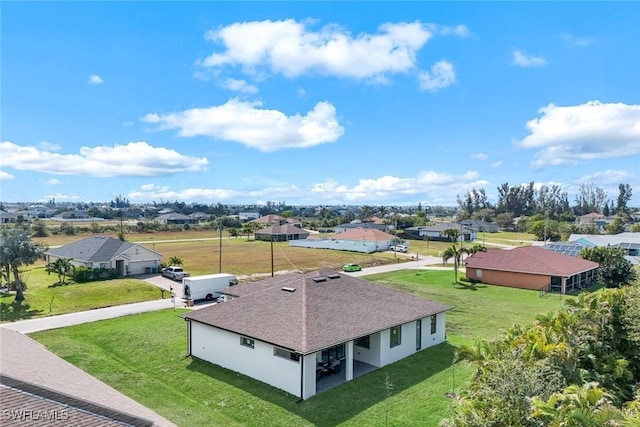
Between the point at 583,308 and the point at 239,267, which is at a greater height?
the point at 583,308

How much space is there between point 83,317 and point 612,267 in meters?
46.9

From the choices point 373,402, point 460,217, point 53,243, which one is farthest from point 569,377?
point 460,217

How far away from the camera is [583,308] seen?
1834 cm

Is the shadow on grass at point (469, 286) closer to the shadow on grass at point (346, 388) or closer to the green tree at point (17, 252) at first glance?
the shadow on grass at point (346, 388)

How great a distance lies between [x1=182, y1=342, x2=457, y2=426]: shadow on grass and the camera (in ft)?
49.6

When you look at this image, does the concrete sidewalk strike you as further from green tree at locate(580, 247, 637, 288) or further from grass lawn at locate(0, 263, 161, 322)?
green tree at locate(580, 247, 637, 288)

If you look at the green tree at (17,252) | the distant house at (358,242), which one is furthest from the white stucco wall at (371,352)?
the distant house at (358,242)

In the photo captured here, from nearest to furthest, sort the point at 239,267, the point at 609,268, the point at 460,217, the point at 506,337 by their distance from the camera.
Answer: the point at 506,337 → the point at 609,268 → the point at 239,267 → the point at 460,217

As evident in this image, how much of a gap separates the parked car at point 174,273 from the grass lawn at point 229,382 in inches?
566

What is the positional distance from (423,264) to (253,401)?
44.0 meters

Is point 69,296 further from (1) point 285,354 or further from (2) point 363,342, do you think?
(2) point 363,342

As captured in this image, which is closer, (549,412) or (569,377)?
(549,412)

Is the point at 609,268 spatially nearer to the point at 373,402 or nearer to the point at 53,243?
the point at 373,402

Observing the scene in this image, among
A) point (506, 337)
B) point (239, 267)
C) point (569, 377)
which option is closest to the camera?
point (569, 377)
